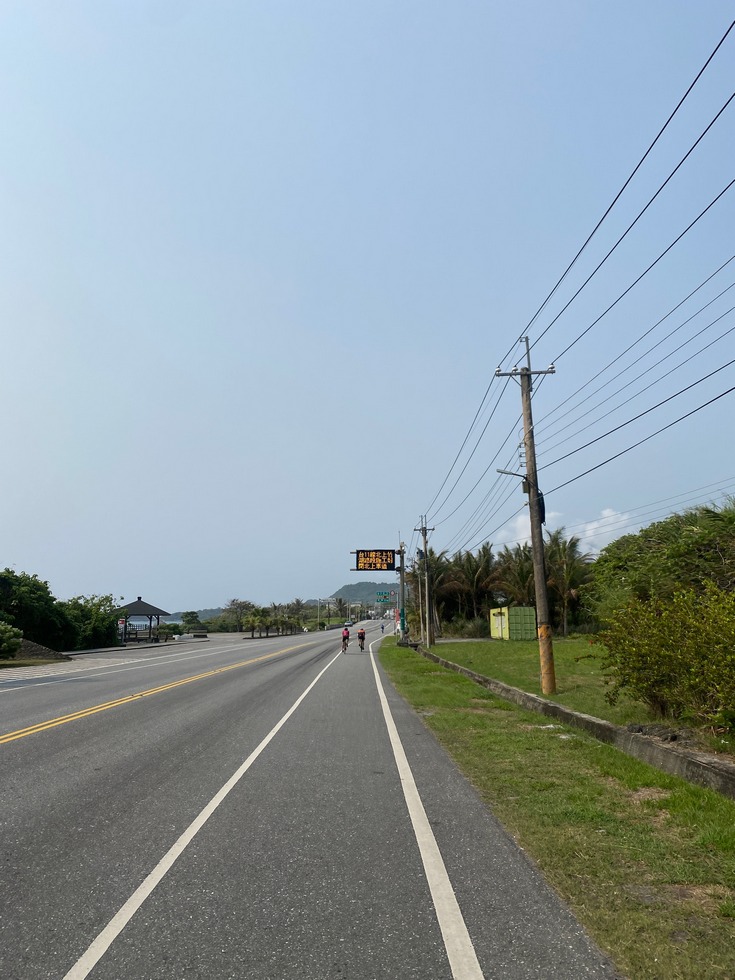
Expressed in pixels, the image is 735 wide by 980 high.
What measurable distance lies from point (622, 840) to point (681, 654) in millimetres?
4649

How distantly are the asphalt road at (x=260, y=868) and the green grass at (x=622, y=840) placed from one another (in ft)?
0.86

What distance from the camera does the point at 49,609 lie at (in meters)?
46.5

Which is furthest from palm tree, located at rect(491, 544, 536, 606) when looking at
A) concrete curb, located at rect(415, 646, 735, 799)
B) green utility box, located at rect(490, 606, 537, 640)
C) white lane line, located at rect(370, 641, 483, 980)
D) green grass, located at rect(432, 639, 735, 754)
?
white lane line, located at rect(370, 641, 483, 980)

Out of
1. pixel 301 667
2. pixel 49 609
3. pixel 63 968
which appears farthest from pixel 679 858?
pixel 49 609

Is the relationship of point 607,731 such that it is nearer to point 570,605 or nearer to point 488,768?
point 488,768

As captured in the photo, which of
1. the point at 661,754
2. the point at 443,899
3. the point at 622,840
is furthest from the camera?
the point at 661,754

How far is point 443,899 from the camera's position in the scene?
15.7 ft

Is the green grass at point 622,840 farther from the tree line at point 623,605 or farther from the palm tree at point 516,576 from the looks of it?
the palm tree at point 516,576

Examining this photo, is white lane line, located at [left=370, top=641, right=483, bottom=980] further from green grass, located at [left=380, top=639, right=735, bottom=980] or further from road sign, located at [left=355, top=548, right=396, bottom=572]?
road sign, located at [left=355, top=548, right=396, bottom=572]

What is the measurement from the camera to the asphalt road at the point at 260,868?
3939 mm

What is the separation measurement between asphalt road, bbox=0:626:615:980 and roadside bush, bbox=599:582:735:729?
3.51 m

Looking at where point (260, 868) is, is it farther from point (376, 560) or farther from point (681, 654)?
point (376, 560)

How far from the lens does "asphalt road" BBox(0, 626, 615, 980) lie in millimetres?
3939

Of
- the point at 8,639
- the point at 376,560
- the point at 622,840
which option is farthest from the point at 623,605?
the point at 376,560
